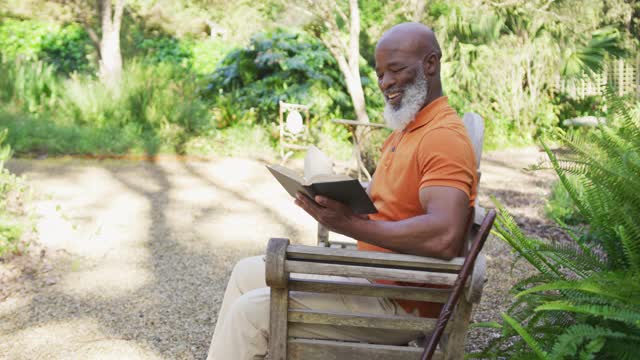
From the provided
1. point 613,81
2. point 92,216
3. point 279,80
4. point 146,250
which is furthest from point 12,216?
point 613,81

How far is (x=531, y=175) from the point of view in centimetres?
961

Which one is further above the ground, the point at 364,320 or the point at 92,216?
the point at 364,320

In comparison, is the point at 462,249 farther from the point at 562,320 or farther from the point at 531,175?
the point at 531,175

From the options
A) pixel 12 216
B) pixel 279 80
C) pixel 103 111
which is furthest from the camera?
pixel 279 80

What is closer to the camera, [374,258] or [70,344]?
[374,258]

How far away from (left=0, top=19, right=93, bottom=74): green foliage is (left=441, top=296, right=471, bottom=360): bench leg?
15924 millimetres

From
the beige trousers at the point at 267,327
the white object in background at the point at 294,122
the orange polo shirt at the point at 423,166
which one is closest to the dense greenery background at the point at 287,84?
the white object in background at the point at 294,122

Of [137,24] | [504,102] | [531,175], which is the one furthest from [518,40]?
[137,24]

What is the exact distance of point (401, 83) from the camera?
2523mm

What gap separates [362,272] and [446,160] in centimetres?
46

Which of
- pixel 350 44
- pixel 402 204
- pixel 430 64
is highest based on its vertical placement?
pixel 430 64

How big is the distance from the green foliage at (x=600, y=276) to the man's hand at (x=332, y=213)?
0.52m

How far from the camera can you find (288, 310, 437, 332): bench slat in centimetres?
213

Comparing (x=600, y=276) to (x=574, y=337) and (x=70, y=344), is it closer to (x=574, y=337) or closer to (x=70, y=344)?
A: (x=574, y=337)
